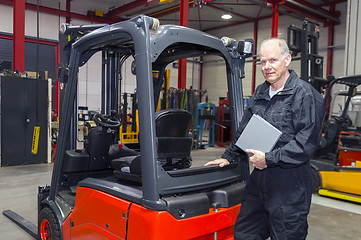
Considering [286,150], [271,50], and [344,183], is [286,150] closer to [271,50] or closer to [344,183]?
[271,50]

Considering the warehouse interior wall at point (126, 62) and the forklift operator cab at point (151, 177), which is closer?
the forklift operator cab at point (151, 177)

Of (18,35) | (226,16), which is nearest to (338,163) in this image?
(18,35)

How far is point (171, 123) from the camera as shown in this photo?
8.70ft

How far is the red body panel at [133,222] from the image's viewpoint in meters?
2.03

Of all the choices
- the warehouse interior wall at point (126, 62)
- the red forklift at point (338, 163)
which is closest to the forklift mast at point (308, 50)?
the red forklift at point (338, 163)

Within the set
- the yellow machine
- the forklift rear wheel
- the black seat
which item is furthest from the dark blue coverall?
the yellow machine

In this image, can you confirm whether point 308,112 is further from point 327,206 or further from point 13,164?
point 13,164

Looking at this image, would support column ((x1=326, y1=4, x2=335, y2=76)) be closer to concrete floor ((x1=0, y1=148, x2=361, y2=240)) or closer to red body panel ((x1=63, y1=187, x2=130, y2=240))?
concrete floor ((x1=0, y1=148, x2=361, y2=240))

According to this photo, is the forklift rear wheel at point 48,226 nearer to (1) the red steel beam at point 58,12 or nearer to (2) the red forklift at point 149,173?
(2) the red forklift at point 149,173

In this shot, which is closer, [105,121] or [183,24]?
[105,121]

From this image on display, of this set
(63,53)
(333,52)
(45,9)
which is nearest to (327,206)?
(63,53)

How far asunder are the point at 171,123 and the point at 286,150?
39.4 inches

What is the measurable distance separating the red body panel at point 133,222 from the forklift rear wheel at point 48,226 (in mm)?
235

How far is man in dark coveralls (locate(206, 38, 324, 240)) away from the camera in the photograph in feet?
6.55
